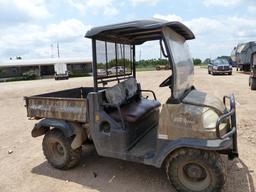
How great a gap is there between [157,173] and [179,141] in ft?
3.79

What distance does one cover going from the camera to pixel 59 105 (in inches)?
203

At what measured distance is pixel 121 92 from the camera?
210 inches

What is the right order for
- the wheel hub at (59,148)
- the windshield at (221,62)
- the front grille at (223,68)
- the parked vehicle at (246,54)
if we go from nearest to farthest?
the wheel hub at (59,148), the front grille at (223,68), the windshield at (221,62), the parked vehicle at (246,54)

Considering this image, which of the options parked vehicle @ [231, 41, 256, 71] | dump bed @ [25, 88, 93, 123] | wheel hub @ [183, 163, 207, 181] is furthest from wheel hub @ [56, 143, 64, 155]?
parked vehicle @ [231, 41, 256, 71]

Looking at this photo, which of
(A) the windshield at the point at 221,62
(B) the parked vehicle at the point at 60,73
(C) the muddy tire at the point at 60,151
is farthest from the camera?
(B) the parked vehicle at the point at 60,73

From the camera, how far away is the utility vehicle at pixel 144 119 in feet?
13.1

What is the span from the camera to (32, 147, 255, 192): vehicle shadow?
4457 mm

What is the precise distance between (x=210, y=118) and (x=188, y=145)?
47 centimetres

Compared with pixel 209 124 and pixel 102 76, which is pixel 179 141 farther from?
pixel 102 76

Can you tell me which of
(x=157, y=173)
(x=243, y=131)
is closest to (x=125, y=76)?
(x=157, y=173)

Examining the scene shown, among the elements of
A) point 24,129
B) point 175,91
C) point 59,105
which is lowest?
point 24,129

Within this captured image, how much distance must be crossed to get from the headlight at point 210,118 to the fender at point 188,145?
8.0 inches

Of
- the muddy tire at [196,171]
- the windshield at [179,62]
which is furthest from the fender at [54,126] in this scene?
the windshield at [179,62]

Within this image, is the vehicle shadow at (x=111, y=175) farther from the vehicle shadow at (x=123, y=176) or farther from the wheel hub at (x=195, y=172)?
the wheel hub at (x=195, y=172)
